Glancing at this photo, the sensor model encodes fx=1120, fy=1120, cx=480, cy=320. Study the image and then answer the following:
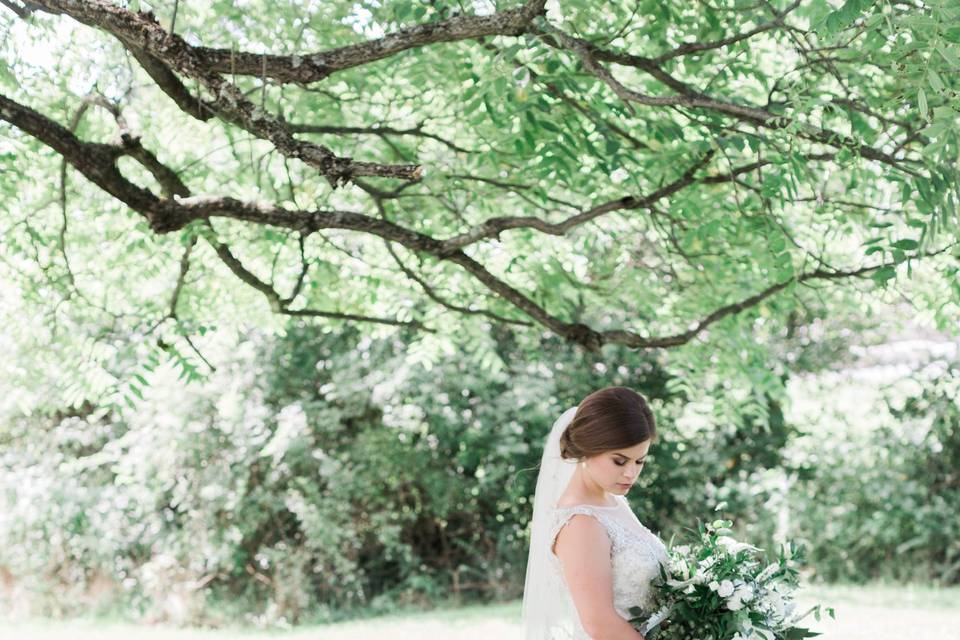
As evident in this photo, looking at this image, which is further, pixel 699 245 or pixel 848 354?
pixel 848 354

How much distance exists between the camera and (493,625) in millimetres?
9414

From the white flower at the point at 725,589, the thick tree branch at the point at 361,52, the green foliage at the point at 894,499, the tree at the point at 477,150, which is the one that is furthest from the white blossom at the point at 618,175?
the green foliage at the point at 894,499

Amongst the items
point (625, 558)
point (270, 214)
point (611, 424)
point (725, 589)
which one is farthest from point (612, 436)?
point (270, 214)

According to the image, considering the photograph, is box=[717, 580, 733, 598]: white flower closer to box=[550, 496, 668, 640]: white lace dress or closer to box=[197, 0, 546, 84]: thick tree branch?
box=[550, 496, 668, 640]: white lace dress

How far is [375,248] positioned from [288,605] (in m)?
4.47

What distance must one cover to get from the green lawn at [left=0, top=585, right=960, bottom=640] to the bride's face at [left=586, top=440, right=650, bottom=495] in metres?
5.37

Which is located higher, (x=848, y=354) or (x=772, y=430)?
(x=848, y=354)

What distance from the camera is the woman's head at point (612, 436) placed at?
3.31 m

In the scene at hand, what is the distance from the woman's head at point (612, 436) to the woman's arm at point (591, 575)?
154 mm

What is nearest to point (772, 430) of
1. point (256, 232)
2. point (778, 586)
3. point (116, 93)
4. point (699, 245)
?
point (699, 245)

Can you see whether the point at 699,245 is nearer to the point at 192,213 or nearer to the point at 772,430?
the point at 192,213

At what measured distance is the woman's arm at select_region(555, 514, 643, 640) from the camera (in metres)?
3.16

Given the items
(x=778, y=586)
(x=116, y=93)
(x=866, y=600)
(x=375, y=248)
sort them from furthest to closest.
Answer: (x=866, y=600) < (x=375, y=248) < (x=116, y=93) < (x=778, y=586)

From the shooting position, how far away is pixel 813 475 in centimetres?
1095
